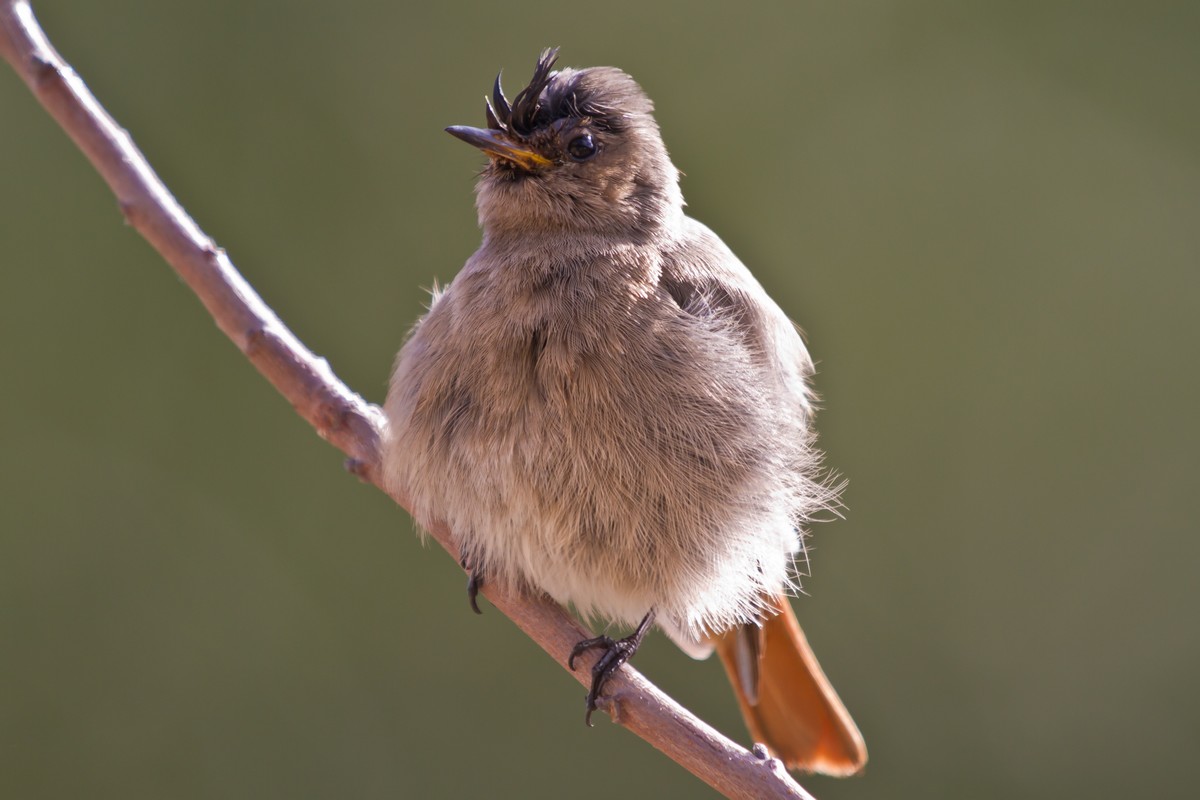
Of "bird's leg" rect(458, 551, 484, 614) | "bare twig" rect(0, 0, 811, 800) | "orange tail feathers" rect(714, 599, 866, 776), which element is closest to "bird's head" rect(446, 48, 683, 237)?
"bare twig" rect(0, 0, 811, 800)

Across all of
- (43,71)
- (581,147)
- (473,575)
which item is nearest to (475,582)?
(473,575)

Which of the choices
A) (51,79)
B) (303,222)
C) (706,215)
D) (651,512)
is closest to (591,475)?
(651,512)

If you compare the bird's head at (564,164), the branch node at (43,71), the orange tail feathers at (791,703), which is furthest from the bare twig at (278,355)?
the orange tail feathers at (791,703)

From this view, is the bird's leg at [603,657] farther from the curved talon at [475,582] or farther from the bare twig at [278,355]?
the curved talon at [475,582]

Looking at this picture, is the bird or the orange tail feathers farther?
the orange tail feathers

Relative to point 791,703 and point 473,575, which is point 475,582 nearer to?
→ point 473,575

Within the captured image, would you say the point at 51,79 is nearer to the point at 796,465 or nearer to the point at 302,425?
the point at 796,465

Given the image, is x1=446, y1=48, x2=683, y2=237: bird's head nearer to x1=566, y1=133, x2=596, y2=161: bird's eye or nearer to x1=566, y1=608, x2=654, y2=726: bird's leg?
x1=566, y1=133, x2=596, y2=161: bird's eye
